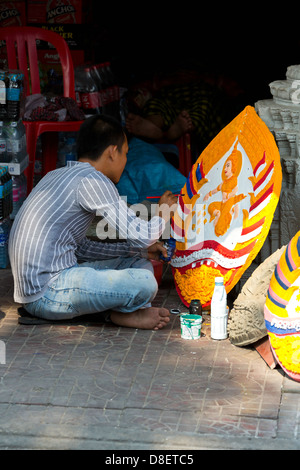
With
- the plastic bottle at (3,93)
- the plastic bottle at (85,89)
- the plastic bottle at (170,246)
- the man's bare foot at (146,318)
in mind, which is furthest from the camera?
the plastic bottle at (85,89)

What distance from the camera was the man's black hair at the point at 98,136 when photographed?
4.52m

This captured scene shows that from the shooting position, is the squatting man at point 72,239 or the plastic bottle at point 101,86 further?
the plastic bottle at point 101,86

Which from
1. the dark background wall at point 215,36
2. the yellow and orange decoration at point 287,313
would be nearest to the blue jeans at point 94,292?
the yellow and orange decoration at point 287,313

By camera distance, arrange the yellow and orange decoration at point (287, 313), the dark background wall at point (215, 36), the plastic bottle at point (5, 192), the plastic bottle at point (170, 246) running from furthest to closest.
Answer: the dark background wall at point (215, 36) → the plastic bottle at point (5, 192) → the plastic bottle at point (170, 246) → the yellow and orange decoration at point (287, 313)

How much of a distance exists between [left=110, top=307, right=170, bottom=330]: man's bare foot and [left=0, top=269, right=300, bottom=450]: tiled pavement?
0.14 ft

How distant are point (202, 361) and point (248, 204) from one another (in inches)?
39.8

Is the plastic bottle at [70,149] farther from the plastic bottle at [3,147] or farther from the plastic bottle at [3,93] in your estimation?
the plastic bottle at [3,93]

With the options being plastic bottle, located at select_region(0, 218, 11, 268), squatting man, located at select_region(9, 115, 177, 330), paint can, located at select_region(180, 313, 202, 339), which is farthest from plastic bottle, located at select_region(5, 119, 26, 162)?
paint can, located at select_region(180, 313, 202, 339)

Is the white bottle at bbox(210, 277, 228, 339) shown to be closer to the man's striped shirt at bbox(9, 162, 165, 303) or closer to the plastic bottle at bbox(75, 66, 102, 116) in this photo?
the man's striped shirt at bbox(9, 162, 165, 303)

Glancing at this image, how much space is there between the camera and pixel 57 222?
4465 mm

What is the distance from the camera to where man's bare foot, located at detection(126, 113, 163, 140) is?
7.02 m

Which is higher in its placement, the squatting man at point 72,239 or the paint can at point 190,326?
the squatting man at point 72,239

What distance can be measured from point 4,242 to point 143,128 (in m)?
1.83

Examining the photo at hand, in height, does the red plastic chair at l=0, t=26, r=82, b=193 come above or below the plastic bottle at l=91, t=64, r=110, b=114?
above
